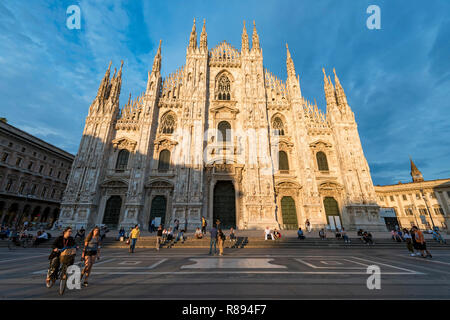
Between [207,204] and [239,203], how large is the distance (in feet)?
12.0

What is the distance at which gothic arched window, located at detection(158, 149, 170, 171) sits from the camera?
22312 millimetres

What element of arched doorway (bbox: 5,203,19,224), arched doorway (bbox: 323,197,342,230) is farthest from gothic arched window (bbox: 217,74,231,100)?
arched doorway (bbox: 5,203,19,224)

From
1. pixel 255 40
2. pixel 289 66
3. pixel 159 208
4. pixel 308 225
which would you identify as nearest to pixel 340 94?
pixel 289 66

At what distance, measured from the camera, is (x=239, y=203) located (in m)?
21.0

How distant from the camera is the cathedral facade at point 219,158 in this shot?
1998 centimetres

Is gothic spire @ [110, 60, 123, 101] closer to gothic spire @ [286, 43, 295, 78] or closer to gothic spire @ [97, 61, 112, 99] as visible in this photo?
gothic spire @ [97, 61, 112, 99]

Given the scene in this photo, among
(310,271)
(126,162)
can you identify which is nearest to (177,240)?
(310,271)

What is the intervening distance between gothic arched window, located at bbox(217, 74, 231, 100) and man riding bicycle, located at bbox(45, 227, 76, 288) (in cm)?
2361

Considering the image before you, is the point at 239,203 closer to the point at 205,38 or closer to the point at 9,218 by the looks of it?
the point at 205,38

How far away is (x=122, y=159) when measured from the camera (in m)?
22.6

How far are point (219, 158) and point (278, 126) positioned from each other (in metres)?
9.47

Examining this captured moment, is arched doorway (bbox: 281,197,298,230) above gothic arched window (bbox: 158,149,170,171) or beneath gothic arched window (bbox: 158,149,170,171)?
beneath

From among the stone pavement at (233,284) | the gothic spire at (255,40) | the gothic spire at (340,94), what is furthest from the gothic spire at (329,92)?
the stone pavement at (233,284)

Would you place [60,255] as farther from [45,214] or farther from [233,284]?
[45,214]
